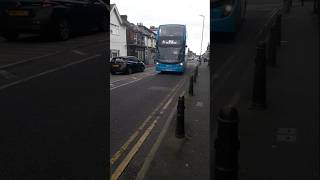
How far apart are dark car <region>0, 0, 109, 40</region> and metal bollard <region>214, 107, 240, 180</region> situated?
1557 millimetres

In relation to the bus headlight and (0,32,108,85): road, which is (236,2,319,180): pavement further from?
(0,32,108,85): road

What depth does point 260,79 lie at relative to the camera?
62.3 inches

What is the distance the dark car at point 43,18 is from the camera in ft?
9.67

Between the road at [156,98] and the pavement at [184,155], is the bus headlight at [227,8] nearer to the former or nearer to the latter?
the road at [156,98]

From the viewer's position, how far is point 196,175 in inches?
149

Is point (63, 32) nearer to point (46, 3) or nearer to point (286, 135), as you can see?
point (46, 3)

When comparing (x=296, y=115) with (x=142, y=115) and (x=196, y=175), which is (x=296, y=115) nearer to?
(x=196, y=175)

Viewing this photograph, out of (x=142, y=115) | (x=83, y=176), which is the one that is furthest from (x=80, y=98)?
(x=142, y=115)

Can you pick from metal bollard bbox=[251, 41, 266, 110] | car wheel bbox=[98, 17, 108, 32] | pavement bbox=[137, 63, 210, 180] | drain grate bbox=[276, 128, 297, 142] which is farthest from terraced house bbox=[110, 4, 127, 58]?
drain grate bbox=[276, 128, 297, 142]

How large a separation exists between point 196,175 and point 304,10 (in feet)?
8.59

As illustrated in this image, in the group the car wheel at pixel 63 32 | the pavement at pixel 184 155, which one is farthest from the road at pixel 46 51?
the pavement at pixel 184 155

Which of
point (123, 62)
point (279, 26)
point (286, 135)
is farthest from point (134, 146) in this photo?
point (279, 26)

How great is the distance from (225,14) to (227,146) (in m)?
0.65

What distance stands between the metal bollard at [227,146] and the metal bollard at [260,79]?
0.39 ft
